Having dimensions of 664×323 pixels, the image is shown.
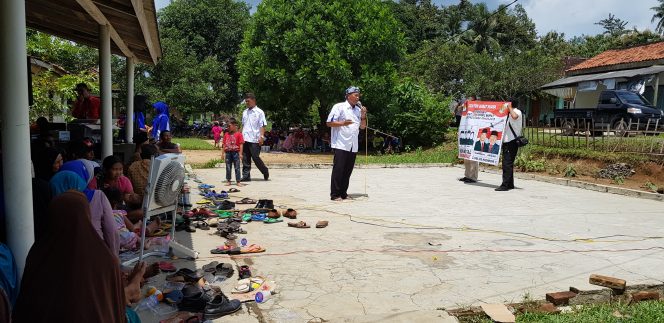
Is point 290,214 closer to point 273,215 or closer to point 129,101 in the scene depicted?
point 273,215

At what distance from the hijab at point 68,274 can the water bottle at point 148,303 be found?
1.42m

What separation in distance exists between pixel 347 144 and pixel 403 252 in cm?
335

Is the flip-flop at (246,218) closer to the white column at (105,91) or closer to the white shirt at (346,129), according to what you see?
the white shirt at (346,129)

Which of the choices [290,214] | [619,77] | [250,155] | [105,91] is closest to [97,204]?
[290,214]

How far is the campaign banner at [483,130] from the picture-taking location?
1066cm

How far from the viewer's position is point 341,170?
850 centimetres

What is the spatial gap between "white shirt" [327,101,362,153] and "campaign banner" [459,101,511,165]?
3.74 metres

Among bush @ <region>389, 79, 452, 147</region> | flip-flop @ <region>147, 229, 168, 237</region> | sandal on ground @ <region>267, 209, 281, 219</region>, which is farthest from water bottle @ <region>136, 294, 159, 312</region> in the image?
bush @ <region>389, 79, 452, 147</region>

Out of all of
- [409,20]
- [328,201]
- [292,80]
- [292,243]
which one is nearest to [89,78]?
[292,80]

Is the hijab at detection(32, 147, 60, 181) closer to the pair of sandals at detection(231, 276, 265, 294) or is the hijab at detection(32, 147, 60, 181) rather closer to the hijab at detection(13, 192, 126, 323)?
the pair of sandals at detection(231, 276, 265, 294)

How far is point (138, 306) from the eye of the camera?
11.8 ft

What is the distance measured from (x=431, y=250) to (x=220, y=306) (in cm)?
270

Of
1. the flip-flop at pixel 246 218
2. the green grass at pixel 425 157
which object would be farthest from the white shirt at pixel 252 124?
the green grass at pixel 425 157

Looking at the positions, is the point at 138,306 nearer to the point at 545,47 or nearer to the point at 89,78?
the point at 89,78
